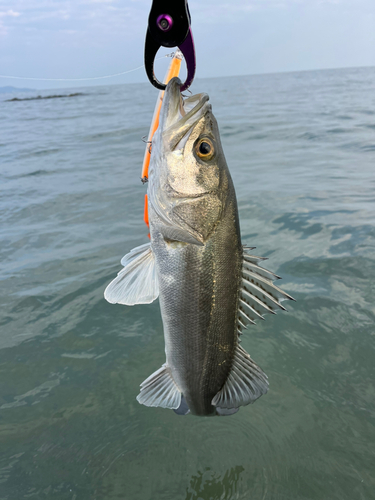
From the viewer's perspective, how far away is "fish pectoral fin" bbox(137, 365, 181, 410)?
8.36 ft

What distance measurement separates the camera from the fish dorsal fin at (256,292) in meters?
2.32

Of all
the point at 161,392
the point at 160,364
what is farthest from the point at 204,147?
the point at 160,364

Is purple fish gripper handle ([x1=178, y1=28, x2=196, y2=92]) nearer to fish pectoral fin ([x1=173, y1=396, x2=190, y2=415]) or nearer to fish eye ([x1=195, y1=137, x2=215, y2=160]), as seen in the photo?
fish eye ([x1=195, y1=137, x2=215, y2=160])

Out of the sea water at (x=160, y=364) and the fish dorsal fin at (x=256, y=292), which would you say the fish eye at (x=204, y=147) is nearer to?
the fish dorsal fin at (x=256, y=292)

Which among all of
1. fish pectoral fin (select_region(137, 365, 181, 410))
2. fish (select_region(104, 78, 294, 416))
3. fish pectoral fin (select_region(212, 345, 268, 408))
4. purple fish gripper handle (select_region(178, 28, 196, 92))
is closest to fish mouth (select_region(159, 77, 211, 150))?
fish (select_region(104, 78, 294, 416))

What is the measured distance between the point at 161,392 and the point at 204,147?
162 cm

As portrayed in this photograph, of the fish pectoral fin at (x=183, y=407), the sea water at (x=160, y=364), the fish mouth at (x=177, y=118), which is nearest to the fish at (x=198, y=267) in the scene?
the fish mouth at (x=177, y=118)

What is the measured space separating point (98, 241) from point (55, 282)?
4.90ft

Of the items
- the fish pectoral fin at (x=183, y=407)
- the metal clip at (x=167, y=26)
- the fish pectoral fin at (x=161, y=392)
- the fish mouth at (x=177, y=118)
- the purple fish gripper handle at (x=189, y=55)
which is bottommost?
the fish pectoral fin at (x=183, y=407)

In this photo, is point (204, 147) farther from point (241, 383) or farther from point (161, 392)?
point (161, 392)

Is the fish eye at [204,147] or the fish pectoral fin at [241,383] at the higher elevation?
the fish eye at [204,147]

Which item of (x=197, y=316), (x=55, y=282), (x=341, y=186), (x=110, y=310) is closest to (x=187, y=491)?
(x=197, y=316)

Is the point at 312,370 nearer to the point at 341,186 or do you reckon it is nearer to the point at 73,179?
A: the point at 341,186

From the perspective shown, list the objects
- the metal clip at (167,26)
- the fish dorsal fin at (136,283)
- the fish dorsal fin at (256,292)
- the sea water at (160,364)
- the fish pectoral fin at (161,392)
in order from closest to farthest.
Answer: the metal clip at (167,26), the fish dorsal fin at (256,292), the fish dorsal fin at (136,283), the fish pectoral fin at (161,392), the sea water at (160,364)
